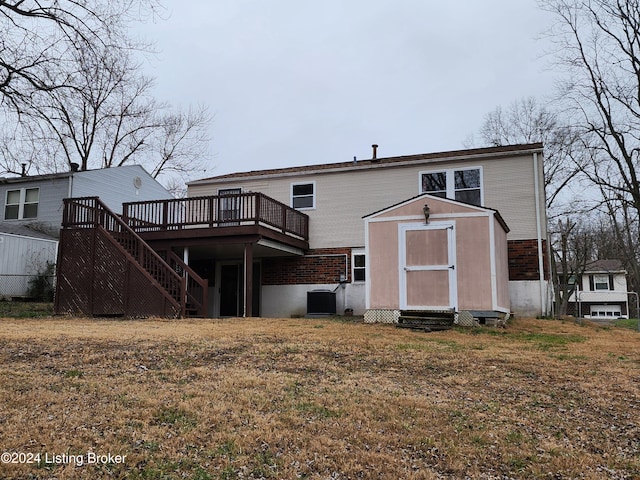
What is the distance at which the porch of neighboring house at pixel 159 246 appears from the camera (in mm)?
12672

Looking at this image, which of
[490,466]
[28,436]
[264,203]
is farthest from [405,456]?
[264,203]

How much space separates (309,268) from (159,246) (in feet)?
15.2

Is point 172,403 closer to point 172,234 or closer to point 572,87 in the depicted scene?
point 172,234

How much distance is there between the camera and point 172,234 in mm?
14664

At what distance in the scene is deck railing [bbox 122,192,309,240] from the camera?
47.0 feet

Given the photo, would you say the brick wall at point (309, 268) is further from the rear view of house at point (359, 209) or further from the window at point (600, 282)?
the window at point (600, 282)

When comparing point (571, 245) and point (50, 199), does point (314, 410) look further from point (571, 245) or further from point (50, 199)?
point (571, 245)

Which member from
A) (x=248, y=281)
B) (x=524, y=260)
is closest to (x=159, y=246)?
(x=248, y=281)

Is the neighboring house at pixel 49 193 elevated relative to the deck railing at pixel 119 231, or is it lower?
elevated

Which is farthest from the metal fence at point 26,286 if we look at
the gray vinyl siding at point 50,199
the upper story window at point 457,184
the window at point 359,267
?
the upper story window at point 457,184

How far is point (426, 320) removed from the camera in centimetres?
1109

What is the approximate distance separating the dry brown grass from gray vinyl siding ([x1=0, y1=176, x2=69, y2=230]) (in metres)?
14.3

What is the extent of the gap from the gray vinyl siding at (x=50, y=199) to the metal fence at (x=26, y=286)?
2.39 meters

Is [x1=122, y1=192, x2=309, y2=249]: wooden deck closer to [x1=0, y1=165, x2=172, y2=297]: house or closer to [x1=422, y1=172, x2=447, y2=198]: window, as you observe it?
[x1=422, y1=172, x2=447, y2=198]: window
